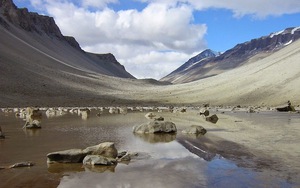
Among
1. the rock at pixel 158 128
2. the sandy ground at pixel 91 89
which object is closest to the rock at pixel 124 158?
the rock at pixel 158 128

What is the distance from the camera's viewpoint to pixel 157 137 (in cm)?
2109

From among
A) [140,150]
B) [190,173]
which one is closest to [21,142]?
[140,150]

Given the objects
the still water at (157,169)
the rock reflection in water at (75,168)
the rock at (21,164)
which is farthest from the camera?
the rock at (21,164)

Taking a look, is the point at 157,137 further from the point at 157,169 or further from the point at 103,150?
the point at 157,169

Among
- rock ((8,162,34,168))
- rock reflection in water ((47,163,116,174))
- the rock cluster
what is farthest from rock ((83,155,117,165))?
rock ((8,162,34,168))

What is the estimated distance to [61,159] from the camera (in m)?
13.4

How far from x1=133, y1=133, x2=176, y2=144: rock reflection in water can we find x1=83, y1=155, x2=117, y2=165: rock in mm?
6012

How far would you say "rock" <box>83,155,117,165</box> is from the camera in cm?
1298

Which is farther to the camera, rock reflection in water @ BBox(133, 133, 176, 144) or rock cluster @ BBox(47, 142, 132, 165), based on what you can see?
rock reflection in water @ BBox(133, 133, 176, 144)

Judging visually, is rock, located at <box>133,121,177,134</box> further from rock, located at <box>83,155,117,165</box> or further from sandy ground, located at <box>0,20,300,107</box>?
sandy ground, located at <box>0,20,300,107</box>

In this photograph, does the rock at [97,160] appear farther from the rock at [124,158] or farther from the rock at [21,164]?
the rock at [21,164]

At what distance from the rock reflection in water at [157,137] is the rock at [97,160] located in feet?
19.7

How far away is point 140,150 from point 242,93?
6666 cm

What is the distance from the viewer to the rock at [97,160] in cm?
1298
